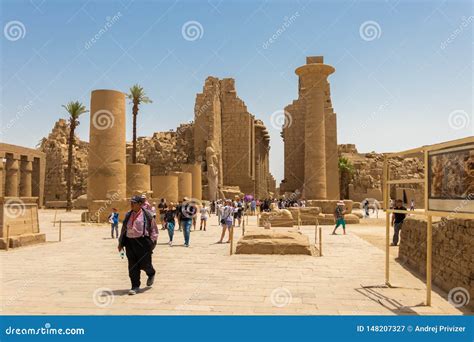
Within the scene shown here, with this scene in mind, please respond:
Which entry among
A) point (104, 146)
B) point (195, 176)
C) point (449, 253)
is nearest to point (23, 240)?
point (104, 146)

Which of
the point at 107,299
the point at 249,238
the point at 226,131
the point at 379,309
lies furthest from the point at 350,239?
the point at 226,131

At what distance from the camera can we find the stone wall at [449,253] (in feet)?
19.1

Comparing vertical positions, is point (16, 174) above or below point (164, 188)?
above

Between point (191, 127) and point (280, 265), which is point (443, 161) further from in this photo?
point (191, 127)

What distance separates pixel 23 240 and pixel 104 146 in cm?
899

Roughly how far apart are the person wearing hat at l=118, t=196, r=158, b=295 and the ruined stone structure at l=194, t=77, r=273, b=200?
90.0ft

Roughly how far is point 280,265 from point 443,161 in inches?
174

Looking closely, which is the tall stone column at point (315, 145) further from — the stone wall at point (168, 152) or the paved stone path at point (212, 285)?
the stone wall at point (168, 152)

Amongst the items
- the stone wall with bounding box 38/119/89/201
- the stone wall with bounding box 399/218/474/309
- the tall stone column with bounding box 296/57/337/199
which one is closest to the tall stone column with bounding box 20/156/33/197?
the stone wall with bounding box 38/119/89/201

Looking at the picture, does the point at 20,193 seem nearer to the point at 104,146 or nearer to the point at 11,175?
the point at 11,175

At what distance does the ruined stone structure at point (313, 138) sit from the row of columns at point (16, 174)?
2155 centimetres

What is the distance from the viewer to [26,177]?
34.9 meters

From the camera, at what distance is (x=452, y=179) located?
5.33m

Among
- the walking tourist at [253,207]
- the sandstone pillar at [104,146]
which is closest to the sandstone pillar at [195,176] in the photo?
the walking tourist at [253,207]
